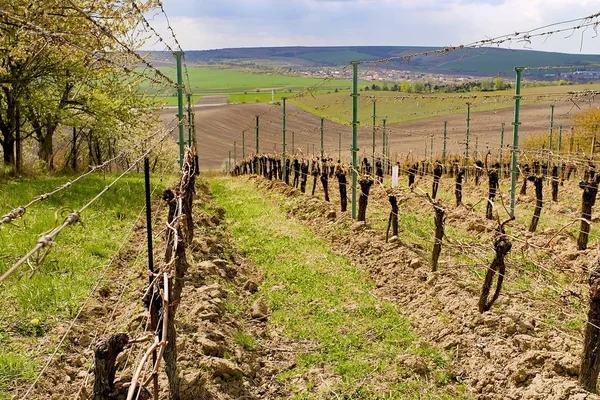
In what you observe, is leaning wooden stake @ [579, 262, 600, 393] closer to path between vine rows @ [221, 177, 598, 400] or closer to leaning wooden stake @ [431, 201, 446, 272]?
path between vine rows @ [221, 177, 598, 400]

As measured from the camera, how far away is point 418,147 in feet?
131

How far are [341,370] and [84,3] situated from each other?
13.7m

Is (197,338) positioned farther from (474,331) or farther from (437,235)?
(437,235)

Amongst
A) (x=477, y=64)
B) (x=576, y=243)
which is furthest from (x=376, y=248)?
(x=477, y=64)

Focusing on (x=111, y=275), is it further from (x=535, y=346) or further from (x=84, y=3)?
(x=84, y=3)

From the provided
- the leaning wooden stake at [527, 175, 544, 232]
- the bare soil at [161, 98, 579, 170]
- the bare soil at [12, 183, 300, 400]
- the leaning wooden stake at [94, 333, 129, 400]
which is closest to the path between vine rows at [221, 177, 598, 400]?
the bare soil at [12, 183, 300, 400]

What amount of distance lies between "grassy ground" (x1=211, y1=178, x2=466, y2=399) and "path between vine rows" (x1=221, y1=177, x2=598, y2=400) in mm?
195

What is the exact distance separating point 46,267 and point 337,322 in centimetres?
342

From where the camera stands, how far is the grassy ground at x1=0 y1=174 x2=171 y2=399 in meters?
4.23

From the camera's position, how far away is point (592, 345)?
423 cm

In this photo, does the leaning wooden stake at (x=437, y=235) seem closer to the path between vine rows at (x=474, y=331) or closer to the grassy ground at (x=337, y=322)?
the path between vine rows at (x=474, y=331)

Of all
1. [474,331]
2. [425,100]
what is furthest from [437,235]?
[425,100]

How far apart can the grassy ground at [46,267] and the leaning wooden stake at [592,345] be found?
3.72m

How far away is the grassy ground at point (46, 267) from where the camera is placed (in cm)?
423
